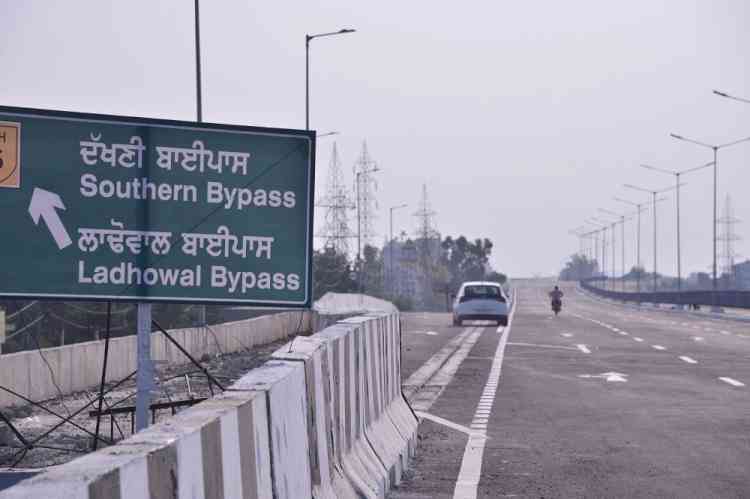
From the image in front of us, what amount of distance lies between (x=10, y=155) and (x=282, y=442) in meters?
3.43

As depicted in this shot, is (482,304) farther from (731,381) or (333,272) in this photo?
(333,272)

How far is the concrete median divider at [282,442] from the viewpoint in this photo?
3738mm

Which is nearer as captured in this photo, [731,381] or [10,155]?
[10,155]

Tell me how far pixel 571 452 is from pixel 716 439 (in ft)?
6.07

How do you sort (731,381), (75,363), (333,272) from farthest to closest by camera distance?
1. (333,272)
2. (731,381)
3. (75,363)

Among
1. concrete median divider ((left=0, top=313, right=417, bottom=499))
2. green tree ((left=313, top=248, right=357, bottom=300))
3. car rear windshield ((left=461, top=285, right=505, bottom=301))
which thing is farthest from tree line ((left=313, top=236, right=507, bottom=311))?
concrete median divider ((left=0, top=313, right=417, bottom=499))

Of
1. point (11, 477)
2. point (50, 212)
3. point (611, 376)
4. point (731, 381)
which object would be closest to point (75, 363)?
point (611, 376)

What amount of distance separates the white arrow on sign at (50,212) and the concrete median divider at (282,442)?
1.75 metres

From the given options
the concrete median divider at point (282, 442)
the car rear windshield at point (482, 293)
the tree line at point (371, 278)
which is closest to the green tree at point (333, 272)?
the tree line at point (371, 278)

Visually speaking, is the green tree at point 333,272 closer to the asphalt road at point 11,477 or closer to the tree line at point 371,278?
the tree line at point 371,278

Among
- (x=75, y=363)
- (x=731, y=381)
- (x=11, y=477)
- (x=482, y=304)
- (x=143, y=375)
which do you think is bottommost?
(x=731, y=381)

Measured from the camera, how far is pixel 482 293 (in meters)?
47.7

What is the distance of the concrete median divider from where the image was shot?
147 inches

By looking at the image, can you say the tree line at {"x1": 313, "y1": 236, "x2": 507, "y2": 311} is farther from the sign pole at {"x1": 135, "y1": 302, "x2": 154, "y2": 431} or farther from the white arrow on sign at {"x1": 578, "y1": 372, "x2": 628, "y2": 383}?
the sign pole at {"x1": 135, "y1": 302, "x2": 154, "y2": 431}
